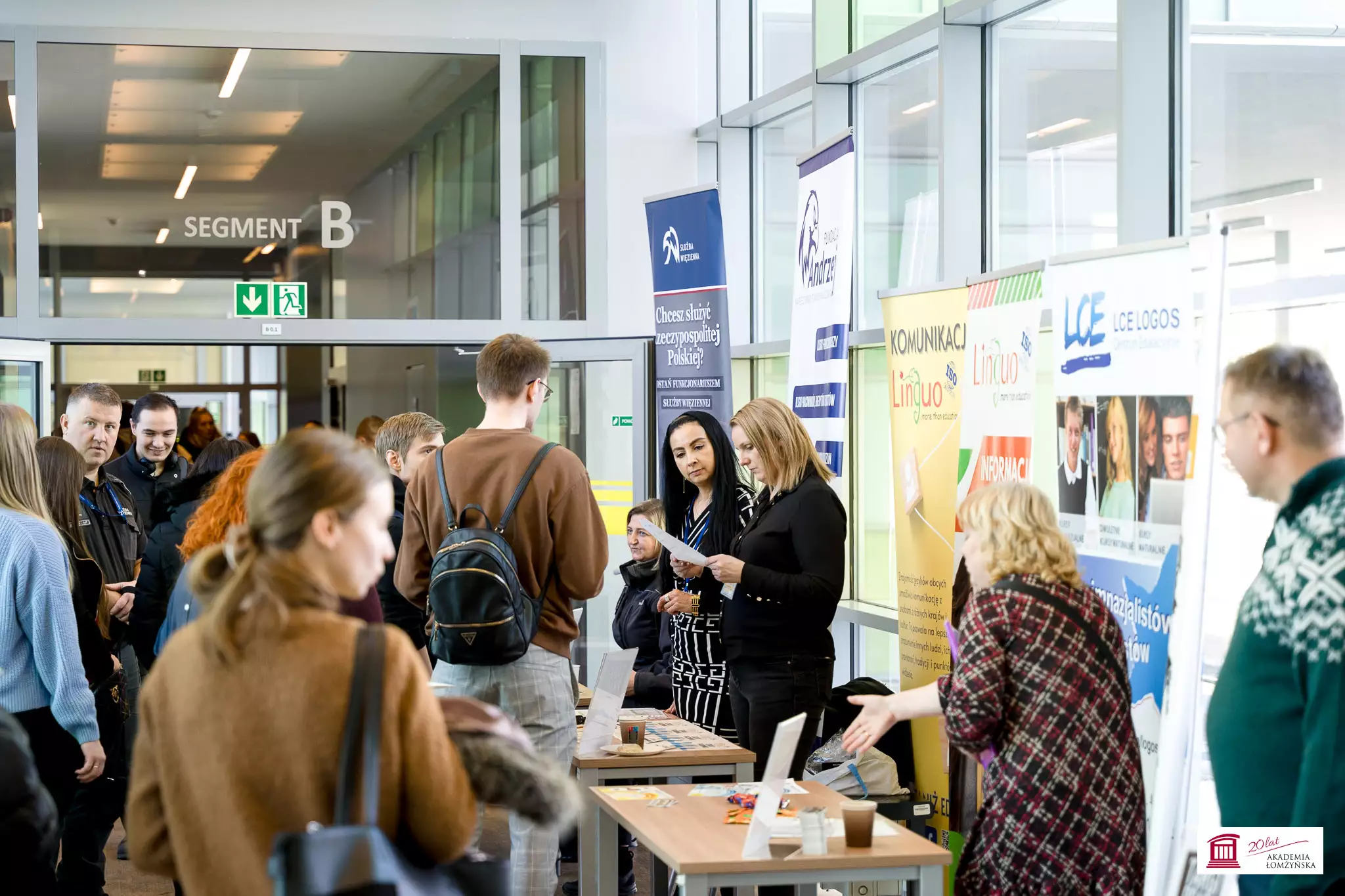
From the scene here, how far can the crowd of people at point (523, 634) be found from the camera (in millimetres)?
1757

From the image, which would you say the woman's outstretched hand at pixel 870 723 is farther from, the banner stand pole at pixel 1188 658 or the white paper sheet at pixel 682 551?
the white paper sheet at pixel 682 551

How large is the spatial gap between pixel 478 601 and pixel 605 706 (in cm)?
69

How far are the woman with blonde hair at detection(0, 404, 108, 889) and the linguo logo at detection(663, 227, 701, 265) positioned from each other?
3.51 meters

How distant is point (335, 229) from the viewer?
8156mm

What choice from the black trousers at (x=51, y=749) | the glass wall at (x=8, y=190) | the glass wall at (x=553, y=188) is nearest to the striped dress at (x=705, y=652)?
the black trousers at (x=51, y=749)

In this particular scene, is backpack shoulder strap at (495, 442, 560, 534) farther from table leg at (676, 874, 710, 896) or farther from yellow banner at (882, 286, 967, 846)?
yellow banner at (882, 286, 967, 846)

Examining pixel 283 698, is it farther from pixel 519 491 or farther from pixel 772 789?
pixel 519 491

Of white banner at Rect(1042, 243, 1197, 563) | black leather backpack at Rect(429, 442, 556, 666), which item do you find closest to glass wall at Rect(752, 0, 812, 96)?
white banner at Rect(1042, 243, 1197, 563)

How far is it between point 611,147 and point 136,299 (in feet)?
9.30

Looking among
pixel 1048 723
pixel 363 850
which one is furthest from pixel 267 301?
pixel 363 850

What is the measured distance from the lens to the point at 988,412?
13.9ft

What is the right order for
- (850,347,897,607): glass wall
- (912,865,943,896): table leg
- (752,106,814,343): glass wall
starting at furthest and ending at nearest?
(752,106,814,343): glass wall, (850,347,897,607): glass wall, (912,865,943,896): table leg

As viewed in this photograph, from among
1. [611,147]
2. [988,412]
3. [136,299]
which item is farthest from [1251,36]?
[136,299]

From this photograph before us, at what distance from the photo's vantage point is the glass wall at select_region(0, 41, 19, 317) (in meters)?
7.69
